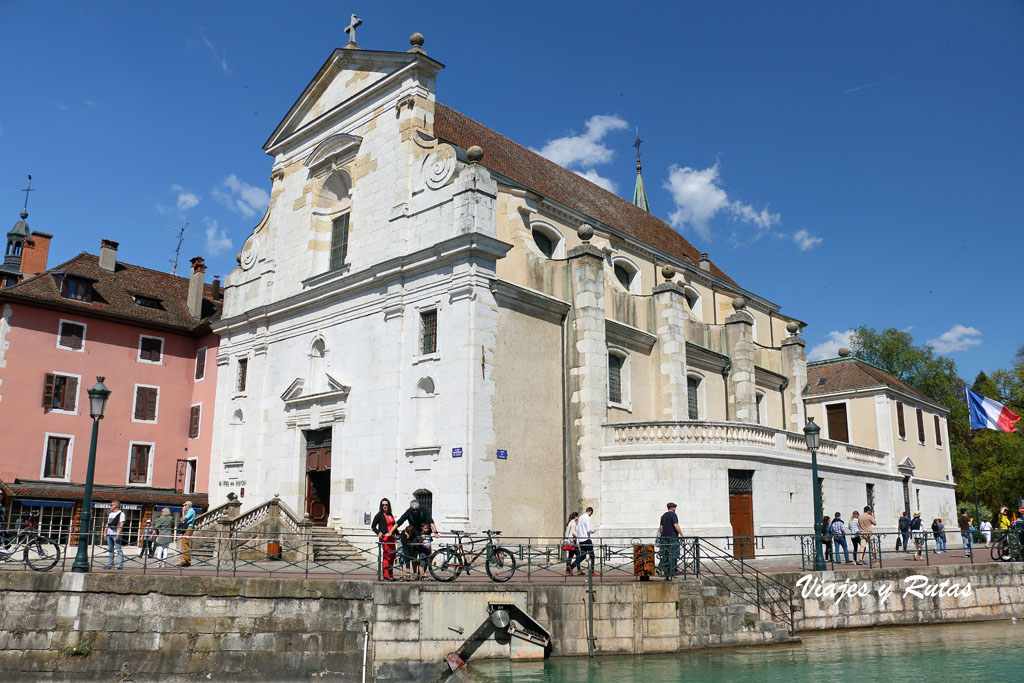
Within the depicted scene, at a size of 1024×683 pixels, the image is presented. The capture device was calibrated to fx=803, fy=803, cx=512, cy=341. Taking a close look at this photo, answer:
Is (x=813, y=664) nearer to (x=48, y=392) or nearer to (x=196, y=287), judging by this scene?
(x=48, y=392)

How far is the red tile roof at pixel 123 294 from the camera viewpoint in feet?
96.5

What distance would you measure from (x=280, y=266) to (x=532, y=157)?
38.4ft

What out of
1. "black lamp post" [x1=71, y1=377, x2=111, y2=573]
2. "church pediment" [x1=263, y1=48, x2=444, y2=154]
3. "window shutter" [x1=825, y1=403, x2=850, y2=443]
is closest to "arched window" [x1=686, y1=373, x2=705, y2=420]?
"window shutter" [x1=825, y1=403, x2=850, y2=443]

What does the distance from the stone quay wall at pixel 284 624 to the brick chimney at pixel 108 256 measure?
22647mm

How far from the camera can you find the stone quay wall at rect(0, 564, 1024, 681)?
13383 mm

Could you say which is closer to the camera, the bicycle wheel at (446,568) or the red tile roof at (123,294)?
the bicycle wheel at (446,568)

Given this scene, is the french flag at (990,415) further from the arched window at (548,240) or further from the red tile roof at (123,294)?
the red tile roof at (123,294)

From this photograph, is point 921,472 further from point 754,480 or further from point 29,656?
point 29,656

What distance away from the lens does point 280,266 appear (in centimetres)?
2878

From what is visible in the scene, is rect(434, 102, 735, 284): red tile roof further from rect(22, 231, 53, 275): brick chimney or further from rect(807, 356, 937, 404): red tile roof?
rect(22, 231, 53, 275): brick chimney

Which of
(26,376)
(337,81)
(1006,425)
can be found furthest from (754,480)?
(26,376)

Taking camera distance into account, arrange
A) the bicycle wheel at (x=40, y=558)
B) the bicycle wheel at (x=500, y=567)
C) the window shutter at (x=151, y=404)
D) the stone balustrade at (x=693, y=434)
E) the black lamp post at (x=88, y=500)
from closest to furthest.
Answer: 1. the black lamp post at (x=88, y=500)
2. the bicycle wheel at (x=40, y=558)
3. the bicycle wheel at (x=500, y=567)
4. the stone balustrade at (x=693, y=434)
5. the window shutter at (x=151, y=404)

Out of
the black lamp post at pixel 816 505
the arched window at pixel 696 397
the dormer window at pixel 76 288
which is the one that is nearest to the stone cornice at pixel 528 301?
the arched window at pixel 696 397

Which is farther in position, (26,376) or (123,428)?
(123,428)
